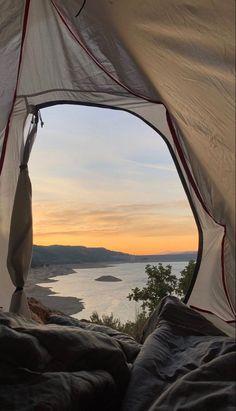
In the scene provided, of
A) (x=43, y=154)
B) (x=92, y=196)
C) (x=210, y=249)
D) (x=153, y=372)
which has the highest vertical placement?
(x=43, y=154)

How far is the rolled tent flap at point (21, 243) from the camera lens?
1.79m

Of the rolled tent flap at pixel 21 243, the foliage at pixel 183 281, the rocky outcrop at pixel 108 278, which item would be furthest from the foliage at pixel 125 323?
the rolled tent flap at pixel 21 243

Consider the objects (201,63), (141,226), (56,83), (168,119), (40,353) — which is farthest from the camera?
(141,226)

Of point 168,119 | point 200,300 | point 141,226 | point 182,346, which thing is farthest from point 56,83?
point 141,226

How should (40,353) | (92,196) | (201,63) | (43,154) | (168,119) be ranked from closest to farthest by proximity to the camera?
1. (40,353)
2. (201,63)
3. (168,119)
4. (43,154)
5. (92,196)

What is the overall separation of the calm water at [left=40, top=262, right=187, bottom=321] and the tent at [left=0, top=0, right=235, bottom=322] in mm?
1243

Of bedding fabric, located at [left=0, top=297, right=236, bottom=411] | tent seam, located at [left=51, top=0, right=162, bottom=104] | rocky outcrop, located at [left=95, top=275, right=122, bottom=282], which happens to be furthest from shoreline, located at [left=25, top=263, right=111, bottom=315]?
bedding fabric, located at [left=0, top=297, right=236, bottom=411]

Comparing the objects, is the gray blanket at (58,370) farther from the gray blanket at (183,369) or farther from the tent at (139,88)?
the tent at (139,88)

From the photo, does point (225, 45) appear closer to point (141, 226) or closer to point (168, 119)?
point (168, 119)

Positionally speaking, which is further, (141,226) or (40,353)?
(141,226)

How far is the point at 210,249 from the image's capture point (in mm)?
1801

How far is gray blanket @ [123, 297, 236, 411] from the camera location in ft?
2.60

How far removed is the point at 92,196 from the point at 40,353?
8.07ft

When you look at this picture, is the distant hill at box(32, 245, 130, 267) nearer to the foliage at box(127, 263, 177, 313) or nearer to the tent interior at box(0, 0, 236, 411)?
the foliage at box(127, 263, 177, 313)
